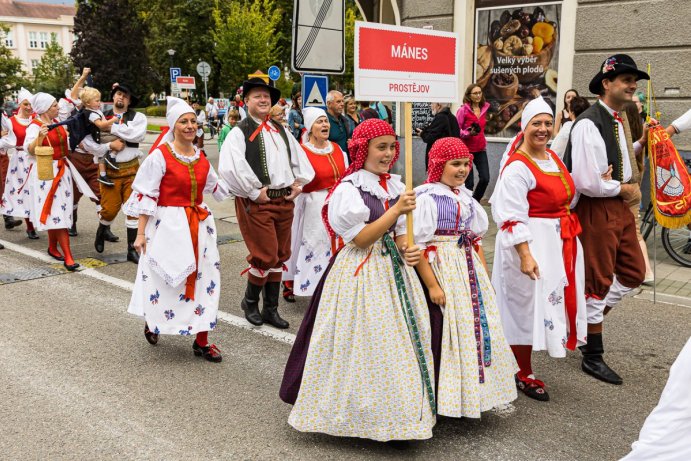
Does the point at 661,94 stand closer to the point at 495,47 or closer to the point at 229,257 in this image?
the point at 495,47

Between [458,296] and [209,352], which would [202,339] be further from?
[458,296]

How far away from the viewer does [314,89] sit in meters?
7.65

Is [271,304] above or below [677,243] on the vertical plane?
below

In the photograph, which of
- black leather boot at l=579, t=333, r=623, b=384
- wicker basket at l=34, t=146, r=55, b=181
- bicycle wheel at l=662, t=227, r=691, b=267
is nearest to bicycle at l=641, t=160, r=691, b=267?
bicycle wheel at l=662, t=227, r=691, b=267

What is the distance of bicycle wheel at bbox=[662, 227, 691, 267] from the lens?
7.62m

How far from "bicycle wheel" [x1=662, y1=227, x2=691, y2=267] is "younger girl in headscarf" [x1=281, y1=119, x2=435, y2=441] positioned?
519 cm

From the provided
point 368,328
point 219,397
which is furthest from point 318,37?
point 368,328

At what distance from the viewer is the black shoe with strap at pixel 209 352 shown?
4.93 meters

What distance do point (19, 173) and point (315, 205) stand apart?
535 centimetres

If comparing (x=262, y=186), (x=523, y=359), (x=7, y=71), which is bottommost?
(x=523, y=359)

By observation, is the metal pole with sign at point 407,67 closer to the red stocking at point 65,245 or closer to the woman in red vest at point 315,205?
the woman in red vest at point 315,205

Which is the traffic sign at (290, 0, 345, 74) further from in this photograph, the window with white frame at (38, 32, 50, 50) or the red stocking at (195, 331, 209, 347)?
the window with white frame at (38, 32, 50, 50)

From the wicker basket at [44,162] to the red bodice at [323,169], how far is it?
3.27 metres

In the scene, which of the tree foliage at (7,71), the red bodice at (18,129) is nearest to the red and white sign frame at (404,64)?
the red bodice at (18,129)
